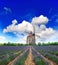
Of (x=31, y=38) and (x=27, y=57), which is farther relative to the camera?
(x=31, y=38)

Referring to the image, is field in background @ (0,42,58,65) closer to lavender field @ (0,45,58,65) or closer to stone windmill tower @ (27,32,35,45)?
lavender field @ (0,45,58,65)

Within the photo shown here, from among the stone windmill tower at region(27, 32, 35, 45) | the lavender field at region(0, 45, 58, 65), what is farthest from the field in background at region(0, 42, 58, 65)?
the stone windmill tower at region(27, 32, 35, 45)

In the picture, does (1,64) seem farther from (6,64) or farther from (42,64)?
(42,64)

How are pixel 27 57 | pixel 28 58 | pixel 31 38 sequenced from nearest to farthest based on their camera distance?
pixel 28 58
pixel 27 57
pixel 31 38

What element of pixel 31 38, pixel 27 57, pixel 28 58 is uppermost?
pixel 31 38

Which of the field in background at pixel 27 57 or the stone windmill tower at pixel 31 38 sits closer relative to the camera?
the field in background at pixel 27 57

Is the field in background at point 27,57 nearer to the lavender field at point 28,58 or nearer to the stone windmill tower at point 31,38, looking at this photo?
the lavender field at point 28,58

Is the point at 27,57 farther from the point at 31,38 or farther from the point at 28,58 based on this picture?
the point at 31,38

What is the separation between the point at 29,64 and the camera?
24250mm

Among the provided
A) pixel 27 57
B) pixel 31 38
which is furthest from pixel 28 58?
pixel 31 38

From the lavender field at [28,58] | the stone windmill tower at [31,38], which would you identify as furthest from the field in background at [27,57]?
the stone windmill tower at [31,38]

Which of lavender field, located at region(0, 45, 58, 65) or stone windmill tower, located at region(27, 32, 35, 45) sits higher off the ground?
stone windmill tower, located at region(27, 32, 35, 45)

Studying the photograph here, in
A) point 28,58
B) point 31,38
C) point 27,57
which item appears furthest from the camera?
point 31,38

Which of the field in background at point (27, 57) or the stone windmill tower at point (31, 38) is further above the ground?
the stone windmill tower at point (31, 38)
